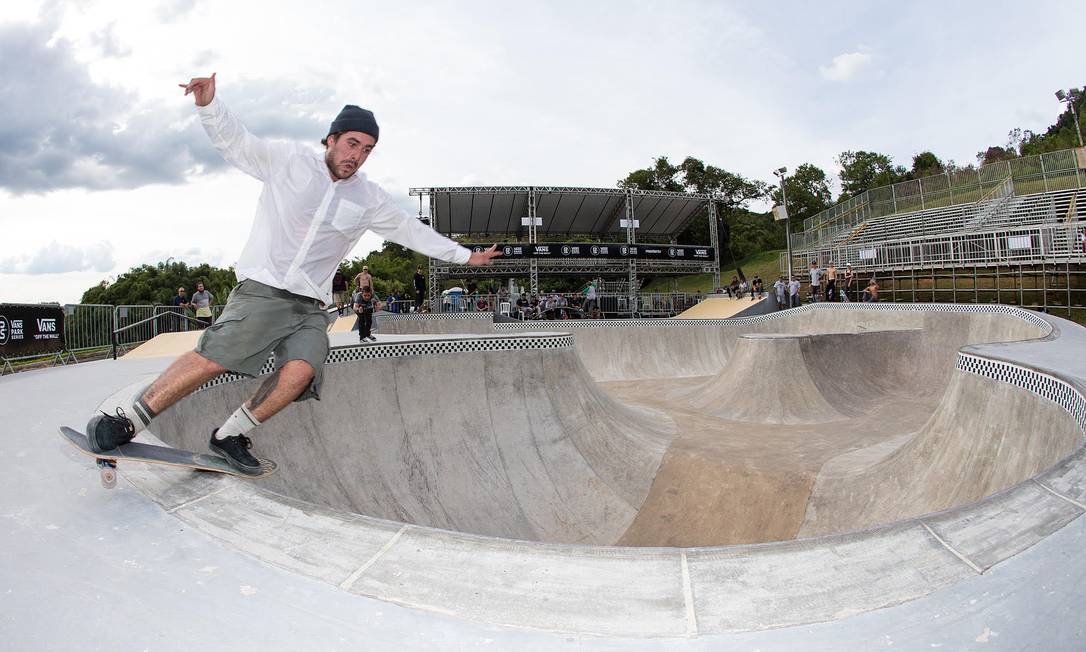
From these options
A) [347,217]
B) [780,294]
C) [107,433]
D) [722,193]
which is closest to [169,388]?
[107,433]

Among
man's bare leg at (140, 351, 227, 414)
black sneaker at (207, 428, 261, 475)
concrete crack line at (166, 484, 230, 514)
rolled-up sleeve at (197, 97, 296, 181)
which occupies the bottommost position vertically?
concrete crack line at (166, 484, 230, 514)

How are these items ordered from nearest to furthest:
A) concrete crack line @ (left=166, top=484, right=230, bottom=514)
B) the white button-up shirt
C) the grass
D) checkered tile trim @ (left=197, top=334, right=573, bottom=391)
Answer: concrete crack line @ (left=166, top=484, right=230, bottom=514), the white button-up shirt, checkered tile trim @ (left=197, top=334, right=573, bottom=391), the grass

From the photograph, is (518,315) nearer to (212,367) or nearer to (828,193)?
(212,367)

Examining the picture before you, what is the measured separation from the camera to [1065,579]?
1.66 m

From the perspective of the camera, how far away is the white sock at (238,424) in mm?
2887

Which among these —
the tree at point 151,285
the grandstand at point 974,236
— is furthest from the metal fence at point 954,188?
the tree at point 151,285

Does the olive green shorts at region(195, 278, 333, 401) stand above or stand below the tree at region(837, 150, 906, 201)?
below

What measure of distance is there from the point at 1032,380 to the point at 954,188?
3339 cm

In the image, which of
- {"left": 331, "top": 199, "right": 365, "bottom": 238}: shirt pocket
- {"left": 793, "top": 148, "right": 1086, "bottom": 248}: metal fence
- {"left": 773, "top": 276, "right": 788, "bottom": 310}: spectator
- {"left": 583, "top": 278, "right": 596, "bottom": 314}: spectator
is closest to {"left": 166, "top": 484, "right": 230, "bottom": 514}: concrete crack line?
{"left": 331, "top": 199, "right": 365, "bottom": 238}: shirt pocket

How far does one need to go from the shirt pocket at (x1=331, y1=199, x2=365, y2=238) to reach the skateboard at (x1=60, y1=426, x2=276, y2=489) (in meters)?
1.28

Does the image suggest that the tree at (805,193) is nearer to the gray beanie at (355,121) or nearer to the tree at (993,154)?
the tree at (993,154)

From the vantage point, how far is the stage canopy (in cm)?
2948

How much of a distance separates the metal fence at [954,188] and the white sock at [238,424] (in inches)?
1386

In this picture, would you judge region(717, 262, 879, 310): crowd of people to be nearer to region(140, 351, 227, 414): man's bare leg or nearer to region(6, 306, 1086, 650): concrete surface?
region(6, 306, 1086, 650): concrete surface
